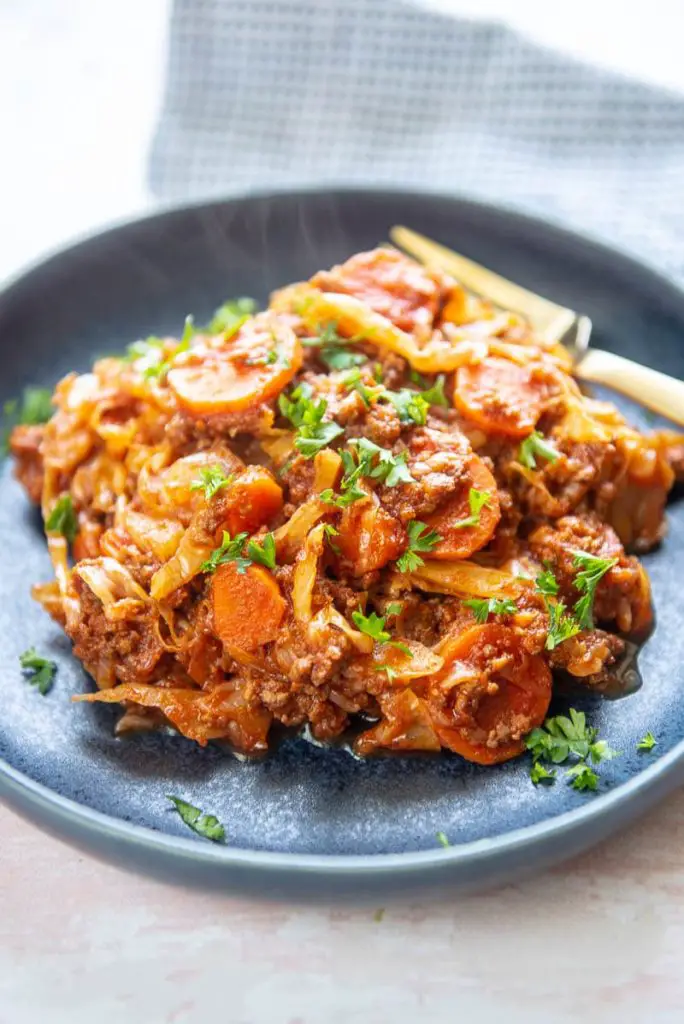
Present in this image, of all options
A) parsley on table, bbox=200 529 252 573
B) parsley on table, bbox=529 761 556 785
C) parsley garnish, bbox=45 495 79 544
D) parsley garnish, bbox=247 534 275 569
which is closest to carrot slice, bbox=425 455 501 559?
parsley garnish, bbox=247 534 275 569

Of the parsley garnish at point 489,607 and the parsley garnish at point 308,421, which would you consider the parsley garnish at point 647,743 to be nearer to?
the parsley garnish at point 489,607

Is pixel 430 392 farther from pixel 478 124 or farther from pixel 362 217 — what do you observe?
pixel 478 124

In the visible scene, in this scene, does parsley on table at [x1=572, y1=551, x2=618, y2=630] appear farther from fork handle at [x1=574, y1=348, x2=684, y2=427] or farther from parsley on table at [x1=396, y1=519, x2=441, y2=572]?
fork handle at [x1=574, y1=348, x2=684, y2=427]

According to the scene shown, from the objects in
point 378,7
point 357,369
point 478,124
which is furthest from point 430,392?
point 378,7

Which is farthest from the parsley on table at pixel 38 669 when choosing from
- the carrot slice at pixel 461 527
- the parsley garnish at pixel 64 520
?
the carrot slice at pixel 461 527

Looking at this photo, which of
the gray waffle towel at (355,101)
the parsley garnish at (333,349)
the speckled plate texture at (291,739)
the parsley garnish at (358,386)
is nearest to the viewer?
the speckled plate texture at (291,739)

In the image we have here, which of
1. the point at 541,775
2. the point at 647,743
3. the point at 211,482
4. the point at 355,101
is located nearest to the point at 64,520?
the point at 211,482
